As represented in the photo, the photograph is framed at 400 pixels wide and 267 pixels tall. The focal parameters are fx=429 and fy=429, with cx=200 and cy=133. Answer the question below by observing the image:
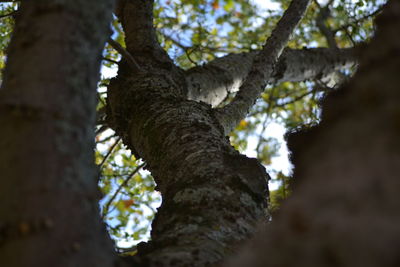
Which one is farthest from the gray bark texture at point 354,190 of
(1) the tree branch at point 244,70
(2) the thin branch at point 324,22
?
(2) the thin branch at point 324,22

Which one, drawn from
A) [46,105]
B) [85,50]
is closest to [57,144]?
[46,105]

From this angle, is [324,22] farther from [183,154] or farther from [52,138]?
[52,138]

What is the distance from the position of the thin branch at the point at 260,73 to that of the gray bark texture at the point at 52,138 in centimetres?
139

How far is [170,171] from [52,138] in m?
1.03

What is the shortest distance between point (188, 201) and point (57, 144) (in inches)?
30.7

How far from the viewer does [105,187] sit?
567cm

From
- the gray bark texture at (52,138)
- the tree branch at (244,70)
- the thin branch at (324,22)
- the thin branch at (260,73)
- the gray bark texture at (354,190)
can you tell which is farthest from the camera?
the thin branch at (324,22)

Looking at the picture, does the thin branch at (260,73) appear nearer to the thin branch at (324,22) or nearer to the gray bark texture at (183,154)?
the gray bark texture at (183,154)

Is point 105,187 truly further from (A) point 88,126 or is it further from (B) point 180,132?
(A) point 88,126

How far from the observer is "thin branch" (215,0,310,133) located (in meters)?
2.61

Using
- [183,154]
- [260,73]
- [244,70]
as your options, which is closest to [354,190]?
[183,154]

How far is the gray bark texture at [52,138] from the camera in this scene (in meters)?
1.00

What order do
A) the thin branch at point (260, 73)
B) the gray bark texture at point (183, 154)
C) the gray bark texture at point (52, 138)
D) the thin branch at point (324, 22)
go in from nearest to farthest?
the gray bark texture at point (52, 138) < the gray bark texture at point (183, 154) < the thin branch at point (260, 73) < the thin branch at point (324, 22)

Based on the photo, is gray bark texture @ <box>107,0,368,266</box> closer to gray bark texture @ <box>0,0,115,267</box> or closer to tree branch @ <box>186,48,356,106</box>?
tree branch @ <box>186,48,356,106</box>
